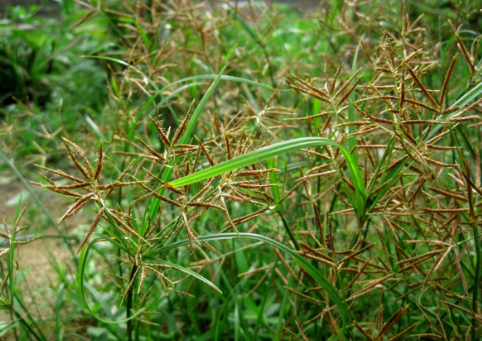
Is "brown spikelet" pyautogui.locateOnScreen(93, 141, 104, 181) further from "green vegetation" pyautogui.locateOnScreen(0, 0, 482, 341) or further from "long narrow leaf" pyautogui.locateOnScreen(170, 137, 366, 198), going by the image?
"long narrow leaf" pyautogui.locateOnScreen(170, 137, 366, 198)

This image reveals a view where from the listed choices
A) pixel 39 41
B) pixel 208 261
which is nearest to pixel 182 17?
pixel 208 261

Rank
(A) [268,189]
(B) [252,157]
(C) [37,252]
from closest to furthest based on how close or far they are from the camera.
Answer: (B) [252,157] → (A) [268,189] → (C) [37,252]

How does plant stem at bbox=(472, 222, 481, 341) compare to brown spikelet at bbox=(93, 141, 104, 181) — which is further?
plant stem at bbox=(472, 222, 481, 341)

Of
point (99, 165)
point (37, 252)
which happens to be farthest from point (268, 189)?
point (37, 252)

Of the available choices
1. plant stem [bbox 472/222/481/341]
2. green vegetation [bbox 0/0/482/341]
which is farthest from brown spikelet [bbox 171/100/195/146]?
plant stem [bbox 472/222/481/341]

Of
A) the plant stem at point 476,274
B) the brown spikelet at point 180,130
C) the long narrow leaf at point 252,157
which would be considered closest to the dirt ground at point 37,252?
the brown spikelet at point 180,130

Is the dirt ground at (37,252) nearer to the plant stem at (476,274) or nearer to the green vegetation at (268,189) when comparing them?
the green vegetation at (268,189)

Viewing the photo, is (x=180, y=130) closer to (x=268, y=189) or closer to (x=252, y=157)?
(x=252, y=157)

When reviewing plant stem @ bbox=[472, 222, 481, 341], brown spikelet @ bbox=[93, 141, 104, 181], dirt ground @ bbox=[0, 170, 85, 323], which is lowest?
dirt ground @ bbox=[0, 170, 85, 323]

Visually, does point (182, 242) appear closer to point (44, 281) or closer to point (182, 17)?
point (182, 17)

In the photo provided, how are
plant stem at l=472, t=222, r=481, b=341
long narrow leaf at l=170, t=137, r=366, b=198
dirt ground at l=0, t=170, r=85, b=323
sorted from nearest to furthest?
long narrow leaf at l=170, t=137, r=366, b=198 < plant stem at l=472, t=222, r=481, b=341 < dirt ground at l=0, t=170, r=85, b=323
